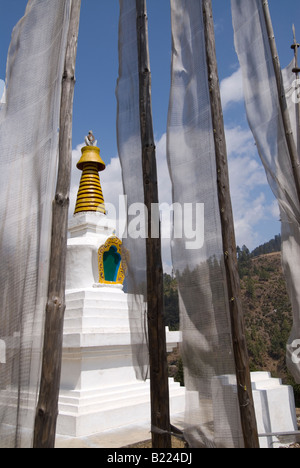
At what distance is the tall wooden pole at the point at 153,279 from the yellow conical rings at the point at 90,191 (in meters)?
6.08

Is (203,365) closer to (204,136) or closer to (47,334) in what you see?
(47,334)

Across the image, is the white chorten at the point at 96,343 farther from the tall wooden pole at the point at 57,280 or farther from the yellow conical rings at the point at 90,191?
the tall wooden pole at the point at 57,280

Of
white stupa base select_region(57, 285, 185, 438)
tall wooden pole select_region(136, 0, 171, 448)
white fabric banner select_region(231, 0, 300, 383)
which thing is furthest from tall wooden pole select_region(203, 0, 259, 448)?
white stupa base select_region(57, 285, 185, 438)

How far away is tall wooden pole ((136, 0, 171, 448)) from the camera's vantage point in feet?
13.2

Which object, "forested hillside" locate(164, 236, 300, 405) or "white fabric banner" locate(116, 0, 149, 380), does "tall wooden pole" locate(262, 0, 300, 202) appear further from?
"forested hillside" locate(164, 236, 300, 405)

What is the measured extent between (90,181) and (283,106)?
6.87 meters

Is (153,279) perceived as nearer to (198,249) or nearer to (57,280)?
(198,249)

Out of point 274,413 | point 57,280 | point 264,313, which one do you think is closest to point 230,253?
point 57,280

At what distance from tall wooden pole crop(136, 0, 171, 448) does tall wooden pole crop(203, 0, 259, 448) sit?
84cm

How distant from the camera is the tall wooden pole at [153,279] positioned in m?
4.02

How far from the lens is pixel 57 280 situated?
12.5 feet
